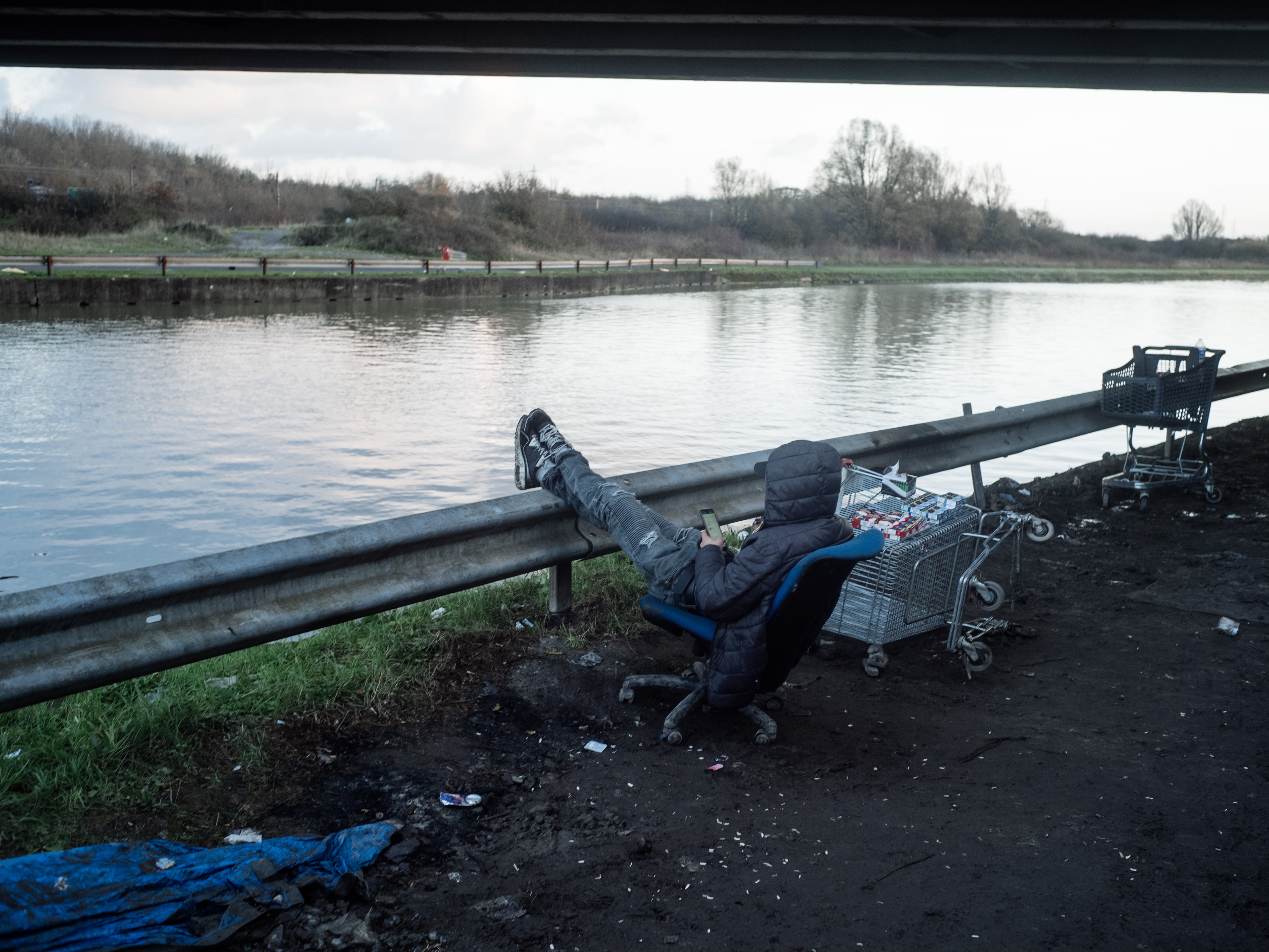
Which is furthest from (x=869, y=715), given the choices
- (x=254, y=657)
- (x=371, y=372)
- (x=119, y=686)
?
(x=371, y=372)

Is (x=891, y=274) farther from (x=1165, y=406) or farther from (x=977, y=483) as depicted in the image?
(x=977, y=483)

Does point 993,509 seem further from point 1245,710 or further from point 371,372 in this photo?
point 371,372

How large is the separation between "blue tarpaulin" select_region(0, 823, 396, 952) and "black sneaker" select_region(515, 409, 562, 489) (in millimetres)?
2279

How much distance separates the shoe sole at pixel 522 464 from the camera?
516 centimetres

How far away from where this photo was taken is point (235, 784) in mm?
3635

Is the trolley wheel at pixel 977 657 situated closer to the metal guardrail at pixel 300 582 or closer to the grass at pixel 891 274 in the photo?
the metal guardrail at pixel 300 582

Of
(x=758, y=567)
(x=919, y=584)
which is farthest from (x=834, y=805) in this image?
(x=919, y=584)

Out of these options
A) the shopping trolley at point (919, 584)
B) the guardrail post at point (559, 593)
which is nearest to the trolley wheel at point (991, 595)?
the shopping trolley at point (919, 584)

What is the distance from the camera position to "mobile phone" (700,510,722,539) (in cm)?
432

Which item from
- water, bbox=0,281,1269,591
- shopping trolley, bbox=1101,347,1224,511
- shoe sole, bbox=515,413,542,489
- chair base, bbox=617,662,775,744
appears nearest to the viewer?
chair base, bbox=617,662,775,744

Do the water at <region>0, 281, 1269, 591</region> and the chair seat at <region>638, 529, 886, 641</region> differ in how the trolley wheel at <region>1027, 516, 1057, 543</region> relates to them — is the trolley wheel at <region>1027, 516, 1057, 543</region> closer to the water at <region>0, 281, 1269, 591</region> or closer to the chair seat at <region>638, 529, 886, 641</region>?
the water at <region>0, 281, 1269, 591</region>

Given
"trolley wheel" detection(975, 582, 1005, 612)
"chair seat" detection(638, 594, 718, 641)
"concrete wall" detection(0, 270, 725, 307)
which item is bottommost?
"trolley wheel" detection(975, 582, 1005, 612)

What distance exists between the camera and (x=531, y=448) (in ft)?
16.9

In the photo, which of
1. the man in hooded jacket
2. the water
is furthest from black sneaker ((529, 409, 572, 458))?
the water
